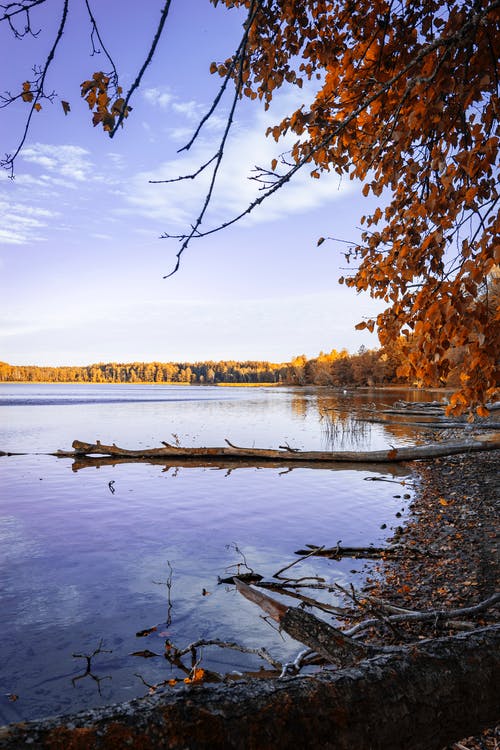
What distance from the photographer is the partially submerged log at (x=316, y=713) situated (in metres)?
1.57

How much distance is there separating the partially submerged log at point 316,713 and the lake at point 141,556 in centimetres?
387

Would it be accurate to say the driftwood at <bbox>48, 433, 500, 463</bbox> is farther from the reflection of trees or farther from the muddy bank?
the reflection of trees

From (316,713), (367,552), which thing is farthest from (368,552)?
(316,713)

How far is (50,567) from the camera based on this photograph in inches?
351

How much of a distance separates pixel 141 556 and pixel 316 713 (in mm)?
8337

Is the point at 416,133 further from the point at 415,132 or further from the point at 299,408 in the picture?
the point at 299,408

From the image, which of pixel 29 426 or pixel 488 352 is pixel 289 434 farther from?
pixel 488 352

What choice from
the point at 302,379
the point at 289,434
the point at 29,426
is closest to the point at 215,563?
the point at 289,434

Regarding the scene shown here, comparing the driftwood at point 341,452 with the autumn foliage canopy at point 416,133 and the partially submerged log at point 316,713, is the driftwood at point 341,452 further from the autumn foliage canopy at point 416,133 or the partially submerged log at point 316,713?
the partially submerged log at point 316,713

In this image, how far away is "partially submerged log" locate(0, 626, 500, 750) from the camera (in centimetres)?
157

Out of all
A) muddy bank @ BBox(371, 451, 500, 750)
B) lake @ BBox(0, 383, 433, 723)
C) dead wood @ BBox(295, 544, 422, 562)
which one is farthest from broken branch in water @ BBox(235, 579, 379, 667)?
dead wood @ BBox(295, 544, 422, 562)

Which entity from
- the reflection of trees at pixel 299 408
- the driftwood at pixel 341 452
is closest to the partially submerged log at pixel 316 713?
the driftwood at pixel 341 452

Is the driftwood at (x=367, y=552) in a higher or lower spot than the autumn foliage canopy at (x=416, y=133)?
lower

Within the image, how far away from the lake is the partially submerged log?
3872mm
